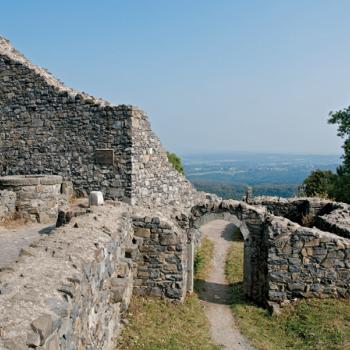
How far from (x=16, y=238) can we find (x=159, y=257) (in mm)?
3940

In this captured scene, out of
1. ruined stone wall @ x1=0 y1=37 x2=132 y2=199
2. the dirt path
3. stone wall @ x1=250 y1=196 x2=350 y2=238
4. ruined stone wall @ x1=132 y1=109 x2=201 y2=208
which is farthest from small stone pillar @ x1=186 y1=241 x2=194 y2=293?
stone wall @ x1=250 y1=196 x2=350 y2=238

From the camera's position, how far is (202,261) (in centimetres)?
1565

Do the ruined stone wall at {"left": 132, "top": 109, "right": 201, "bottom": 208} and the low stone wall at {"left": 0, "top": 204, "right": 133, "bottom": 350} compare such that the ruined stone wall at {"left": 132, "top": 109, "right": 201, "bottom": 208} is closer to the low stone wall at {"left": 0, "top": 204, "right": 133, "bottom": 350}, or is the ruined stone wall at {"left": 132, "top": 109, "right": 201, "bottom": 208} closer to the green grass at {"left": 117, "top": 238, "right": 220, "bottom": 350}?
the green grass at {"left": 117, "top": 238, "right": 220, "bottom": 350}

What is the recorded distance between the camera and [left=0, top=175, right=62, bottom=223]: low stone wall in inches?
545

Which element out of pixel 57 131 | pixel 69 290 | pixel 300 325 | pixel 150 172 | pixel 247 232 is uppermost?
pixel 57 131

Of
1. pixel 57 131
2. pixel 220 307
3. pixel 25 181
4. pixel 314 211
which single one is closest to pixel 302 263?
pixel 220 307

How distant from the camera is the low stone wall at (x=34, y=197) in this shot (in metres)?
13.8

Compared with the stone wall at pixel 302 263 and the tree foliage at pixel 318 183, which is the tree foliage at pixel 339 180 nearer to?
the tree foliage at pixel 318 183

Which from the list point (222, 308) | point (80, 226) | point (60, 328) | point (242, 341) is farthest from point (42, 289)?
point (222, 308)

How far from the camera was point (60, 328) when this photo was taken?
4227mm

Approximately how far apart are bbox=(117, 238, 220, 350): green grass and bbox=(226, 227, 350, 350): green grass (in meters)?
1.08

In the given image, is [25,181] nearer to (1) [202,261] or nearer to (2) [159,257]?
(2) [159,257]

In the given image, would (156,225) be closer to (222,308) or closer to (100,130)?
(222,308)

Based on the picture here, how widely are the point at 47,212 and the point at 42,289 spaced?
32.2 feet
